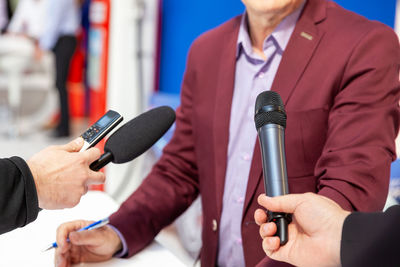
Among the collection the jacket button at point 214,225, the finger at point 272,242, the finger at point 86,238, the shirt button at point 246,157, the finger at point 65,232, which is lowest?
the jacket button at point 214,225

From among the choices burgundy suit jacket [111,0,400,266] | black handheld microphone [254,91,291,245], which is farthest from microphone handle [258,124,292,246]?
burgundy suit jacket [111,0,400,266]

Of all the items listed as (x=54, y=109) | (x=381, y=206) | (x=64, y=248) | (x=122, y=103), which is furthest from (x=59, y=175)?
(x=54, y=109)

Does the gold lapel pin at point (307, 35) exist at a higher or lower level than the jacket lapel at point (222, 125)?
higher

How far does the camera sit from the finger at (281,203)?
0.67 meters

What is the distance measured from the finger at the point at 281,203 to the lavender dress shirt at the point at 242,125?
46 cm

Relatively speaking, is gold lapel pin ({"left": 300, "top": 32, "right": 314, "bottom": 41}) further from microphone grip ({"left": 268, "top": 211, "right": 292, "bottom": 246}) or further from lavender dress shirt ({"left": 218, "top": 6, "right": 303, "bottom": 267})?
microphone grip ({"left": 268, "top": 211, "right": 292, "bottom": 246})

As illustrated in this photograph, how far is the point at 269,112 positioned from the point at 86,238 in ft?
1.78

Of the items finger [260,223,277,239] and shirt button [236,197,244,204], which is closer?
finger [260,223,277,239]

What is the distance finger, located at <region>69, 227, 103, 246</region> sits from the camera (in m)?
1.00

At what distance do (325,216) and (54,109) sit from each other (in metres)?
5.20

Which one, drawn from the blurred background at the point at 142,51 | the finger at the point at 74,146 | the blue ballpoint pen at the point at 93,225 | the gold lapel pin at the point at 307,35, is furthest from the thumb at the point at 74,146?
the blurred background at the point at 142,51

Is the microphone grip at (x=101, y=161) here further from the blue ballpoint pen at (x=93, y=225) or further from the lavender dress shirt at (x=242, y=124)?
the lavender dress shirt at (x=242, y=124)

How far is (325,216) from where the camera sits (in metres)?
0.73

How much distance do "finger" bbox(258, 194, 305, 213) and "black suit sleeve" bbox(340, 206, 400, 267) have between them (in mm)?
88
